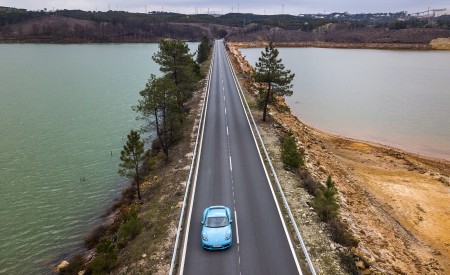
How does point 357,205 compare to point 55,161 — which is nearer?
point 357,205


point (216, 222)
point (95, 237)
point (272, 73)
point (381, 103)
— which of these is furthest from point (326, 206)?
point (381, 103)

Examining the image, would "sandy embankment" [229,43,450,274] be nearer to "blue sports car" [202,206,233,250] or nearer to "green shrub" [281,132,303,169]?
"green shrub" [281,132,303,169]

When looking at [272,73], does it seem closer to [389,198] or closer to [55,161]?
[389,198]

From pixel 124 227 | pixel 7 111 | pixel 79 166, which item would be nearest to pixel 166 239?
pixel 124 227

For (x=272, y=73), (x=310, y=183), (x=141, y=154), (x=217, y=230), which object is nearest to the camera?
(x=217, y=230)

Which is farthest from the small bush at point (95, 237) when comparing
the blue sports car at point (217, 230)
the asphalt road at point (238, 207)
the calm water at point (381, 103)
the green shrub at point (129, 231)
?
the calm water at point (381, 103)

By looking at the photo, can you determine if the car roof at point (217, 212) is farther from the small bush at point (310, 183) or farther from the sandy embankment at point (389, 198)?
the small bush at point (310, 183)
